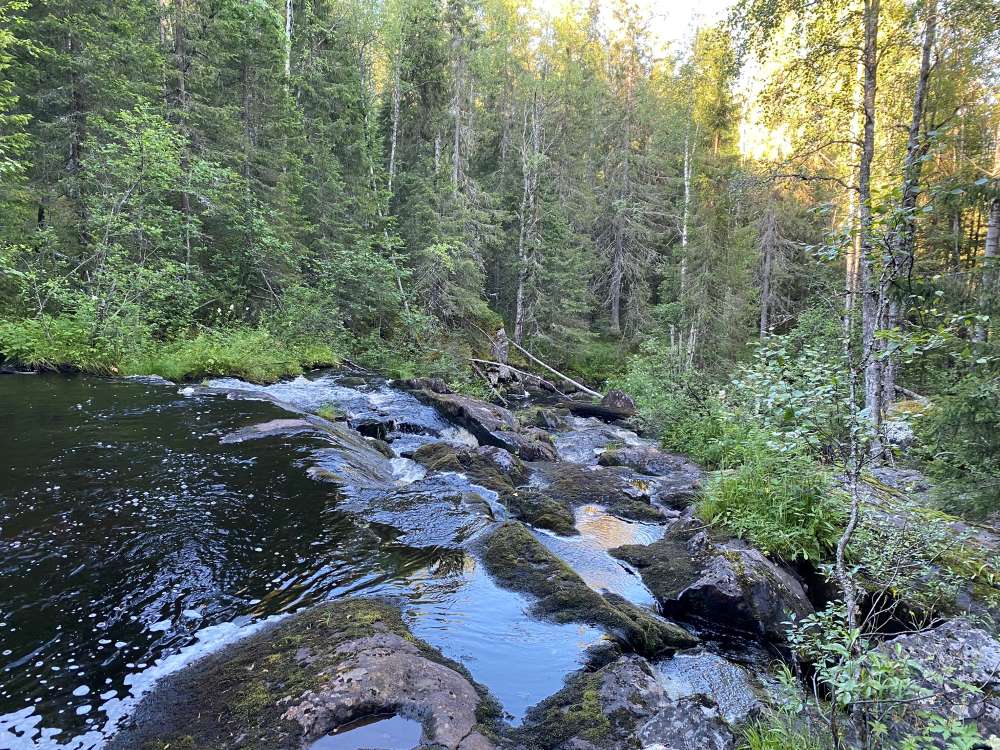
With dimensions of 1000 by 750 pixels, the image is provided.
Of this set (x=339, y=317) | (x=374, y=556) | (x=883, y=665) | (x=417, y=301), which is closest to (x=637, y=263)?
(x=417, y=301)

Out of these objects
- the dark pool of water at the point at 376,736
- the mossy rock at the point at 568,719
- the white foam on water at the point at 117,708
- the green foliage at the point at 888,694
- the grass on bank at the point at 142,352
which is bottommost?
the mossy rock at the point at 568,719

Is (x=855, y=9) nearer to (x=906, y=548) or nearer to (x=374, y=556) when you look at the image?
(x=906, y=548)

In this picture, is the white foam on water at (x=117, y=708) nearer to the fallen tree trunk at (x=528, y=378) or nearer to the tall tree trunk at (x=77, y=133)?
the tall tree trunk at (x=77, y=133)

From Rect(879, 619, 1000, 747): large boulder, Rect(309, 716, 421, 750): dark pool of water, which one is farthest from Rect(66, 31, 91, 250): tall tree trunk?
Rect(879, 619, 1000, 747): large boulder

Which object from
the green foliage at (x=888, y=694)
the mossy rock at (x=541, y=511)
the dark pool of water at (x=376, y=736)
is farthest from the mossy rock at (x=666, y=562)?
the dark pool of water at (x=376, y=736)

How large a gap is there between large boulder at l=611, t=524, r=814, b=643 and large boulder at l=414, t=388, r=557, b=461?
17.6ft

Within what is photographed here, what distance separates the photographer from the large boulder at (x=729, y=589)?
495 cm

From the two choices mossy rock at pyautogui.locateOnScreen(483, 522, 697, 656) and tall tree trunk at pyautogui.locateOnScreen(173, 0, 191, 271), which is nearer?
mossy rock at pyautogui.locateOnScreen(483, 522, 697, 656)

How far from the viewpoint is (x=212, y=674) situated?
356 cm

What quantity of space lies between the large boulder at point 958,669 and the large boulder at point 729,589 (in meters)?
1.07

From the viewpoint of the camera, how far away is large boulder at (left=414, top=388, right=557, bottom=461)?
11.1 metres

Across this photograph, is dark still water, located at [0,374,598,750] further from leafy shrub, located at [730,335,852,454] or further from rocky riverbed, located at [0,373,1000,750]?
leafy shrub, located at [730,335,852,454]

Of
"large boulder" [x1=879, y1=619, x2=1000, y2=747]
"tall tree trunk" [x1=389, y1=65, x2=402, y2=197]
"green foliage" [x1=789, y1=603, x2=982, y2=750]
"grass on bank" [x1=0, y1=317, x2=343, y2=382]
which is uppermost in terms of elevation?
"tall tree trunk" [x1=389, y1=65, x2=402, y2=197]

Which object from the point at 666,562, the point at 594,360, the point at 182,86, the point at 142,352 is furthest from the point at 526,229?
the point at 666,562
